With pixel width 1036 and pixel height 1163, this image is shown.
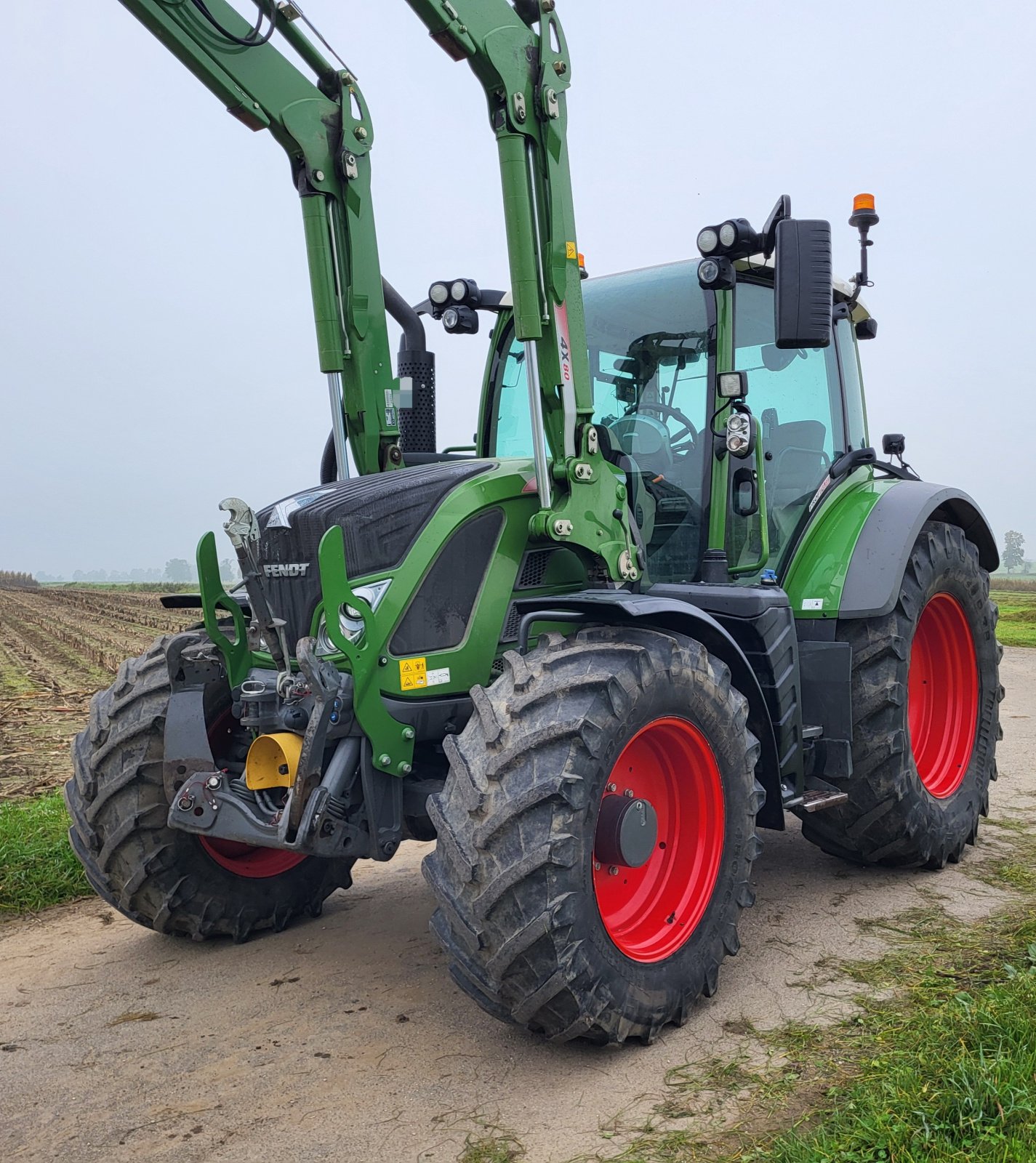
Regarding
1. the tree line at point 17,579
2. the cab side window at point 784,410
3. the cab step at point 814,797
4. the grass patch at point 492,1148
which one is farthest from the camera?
the tree line at point 17,579

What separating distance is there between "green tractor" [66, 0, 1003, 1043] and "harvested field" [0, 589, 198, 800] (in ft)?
11.0

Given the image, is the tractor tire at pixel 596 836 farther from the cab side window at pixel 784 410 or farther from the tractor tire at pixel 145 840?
the tractor tire at pixel 145 840

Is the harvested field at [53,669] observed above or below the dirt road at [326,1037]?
above

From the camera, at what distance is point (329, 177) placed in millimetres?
4324

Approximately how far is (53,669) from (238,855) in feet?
31.0

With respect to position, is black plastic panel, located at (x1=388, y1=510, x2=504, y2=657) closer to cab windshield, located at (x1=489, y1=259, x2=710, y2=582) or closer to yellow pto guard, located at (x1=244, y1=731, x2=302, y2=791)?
yellow pto guard, located at (x1=244, y1=731, x2=302, y2=791)

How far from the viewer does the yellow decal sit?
11.9ft

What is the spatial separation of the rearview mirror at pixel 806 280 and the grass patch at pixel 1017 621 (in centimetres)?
863

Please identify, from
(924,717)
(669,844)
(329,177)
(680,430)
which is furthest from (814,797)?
(329,177)

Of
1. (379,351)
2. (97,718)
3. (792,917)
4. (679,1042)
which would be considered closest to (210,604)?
(97,718)

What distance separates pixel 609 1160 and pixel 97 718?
2.58m

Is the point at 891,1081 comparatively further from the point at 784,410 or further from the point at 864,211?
the point at 864,211

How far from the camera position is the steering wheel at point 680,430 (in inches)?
182

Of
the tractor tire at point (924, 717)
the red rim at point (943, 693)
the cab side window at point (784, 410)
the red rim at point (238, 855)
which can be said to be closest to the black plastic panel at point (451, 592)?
the red rim at point (238, 855)
